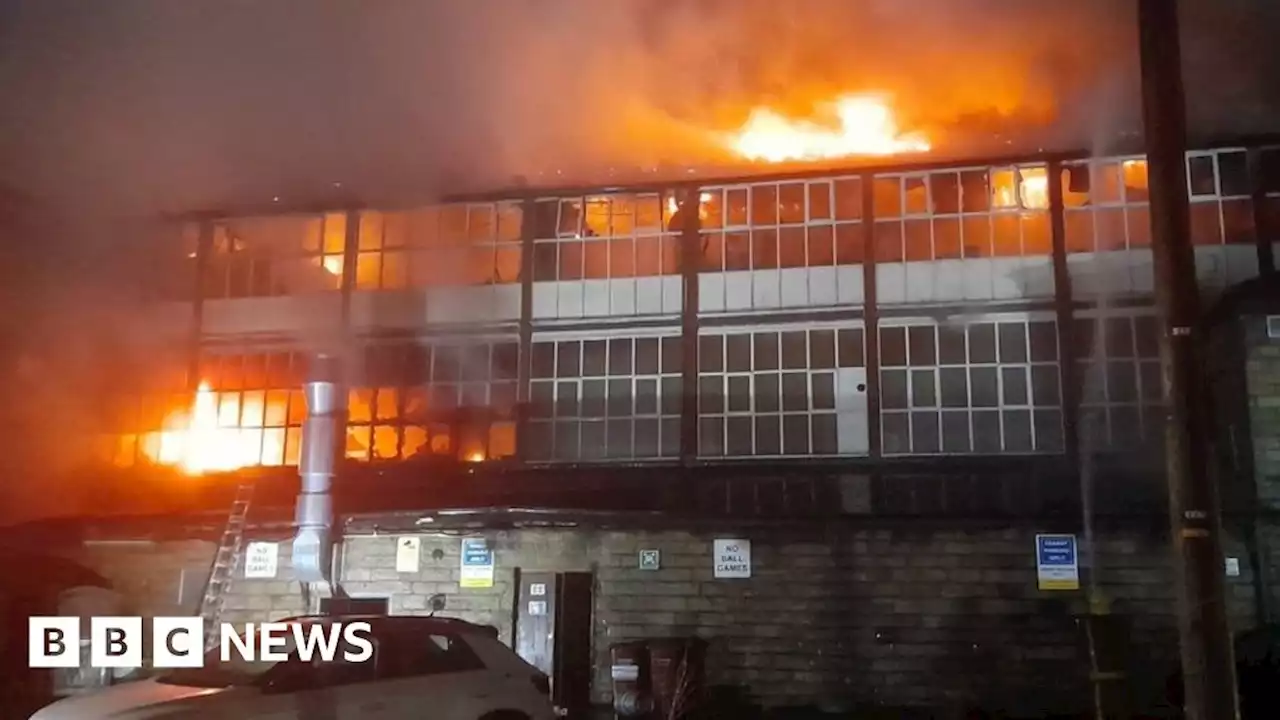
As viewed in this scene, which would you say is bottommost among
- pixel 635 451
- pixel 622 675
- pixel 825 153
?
pixel 622 675

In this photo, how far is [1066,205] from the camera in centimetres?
1712

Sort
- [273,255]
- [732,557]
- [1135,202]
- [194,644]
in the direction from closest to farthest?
[194,644]
[732,557]
[1135,202]
[273,255]

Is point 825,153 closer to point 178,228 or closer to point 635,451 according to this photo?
point 635,451

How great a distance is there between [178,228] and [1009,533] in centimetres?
1638

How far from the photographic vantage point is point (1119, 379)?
643 inches

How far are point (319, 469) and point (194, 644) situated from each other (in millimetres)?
8155

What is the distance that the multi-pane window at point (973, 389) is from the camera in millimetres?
16547

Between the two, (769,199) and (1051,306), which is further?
(769,199)

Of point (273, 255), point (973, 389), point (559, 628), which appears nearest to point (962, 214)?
point (973, 389)

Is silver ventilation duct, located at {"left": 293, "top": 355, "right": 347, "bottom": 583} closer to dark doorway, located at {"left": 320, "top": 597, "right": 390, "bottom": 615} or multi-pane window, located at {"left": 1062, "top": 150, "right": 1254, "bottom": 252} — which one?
dark doorway, located at {"left": 320, "top": 597, "right": 390, "bottom": 615}

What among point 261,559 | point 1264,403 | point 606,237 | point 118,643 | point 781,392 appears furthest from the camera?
point 606,237

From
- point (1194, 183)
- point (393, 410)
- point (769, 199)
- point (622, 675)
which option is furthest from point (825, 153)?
Answer: point (622, 675)

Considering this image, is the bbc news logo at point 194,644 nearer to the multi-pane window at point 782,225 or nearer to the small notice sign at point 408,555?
the small notice sign at point 408,555

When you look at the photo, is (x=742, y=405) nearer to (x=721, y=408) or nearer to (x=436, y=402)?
(x=721, y=408)
